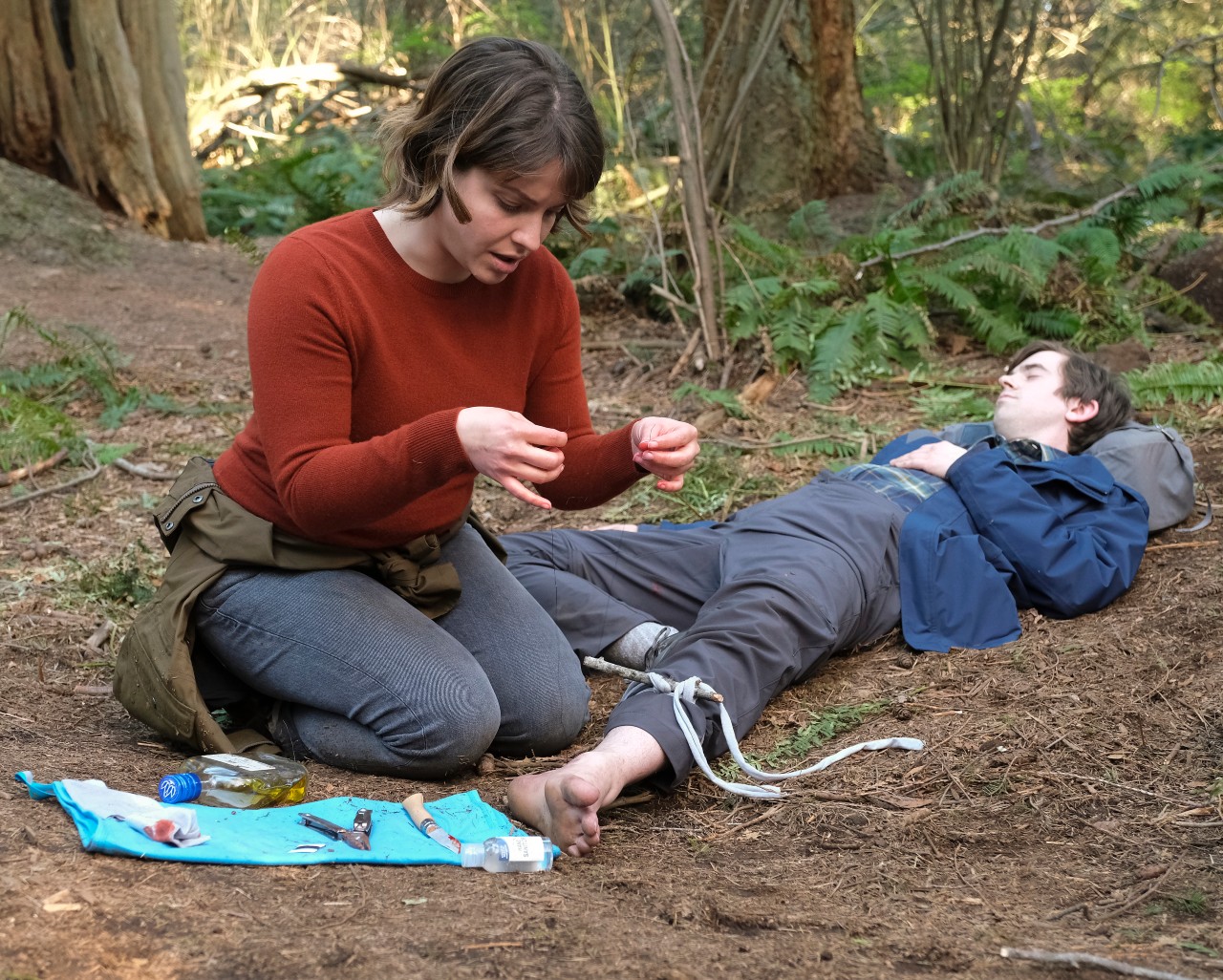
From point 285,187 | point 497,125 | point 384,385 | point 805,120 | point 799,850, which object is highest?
point 497,125

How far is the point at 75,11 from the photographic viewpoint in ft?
23.7

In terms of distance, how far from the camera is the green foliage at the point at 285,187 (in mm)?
7957

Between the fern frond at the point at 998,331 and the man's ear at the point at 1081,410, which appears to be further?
the fern frond at the point at 998,331

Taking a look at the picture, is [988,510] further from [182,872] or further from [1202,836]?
A: [182,872]

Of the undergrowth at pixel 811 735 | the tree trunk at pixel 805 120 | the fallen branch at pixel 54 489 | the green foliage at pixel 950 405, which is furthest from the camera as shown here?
the tree trunk at pixel 805 120

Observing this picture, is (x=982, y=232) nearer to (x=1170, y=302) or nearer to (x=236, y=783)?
(x=1170, y=302)

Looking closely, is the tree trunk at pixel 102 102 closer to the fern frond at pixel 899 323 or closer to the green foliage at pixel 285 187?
the green foliage at pixel 285 187

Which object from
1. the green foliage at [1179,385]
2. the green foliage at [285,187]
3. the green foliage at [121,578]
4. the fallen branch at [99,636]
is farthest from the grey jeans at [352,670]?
the green foliage at [285,187]

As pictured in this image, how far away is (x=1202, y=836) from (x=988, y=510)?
1350 mm

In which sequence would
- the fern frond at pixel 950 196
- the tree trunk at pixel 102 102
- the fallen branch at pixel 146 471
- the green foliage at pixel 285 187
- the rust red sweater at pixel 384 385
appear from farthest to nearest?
the green foliage at pixel 285 187
the tree trunk at pixel 102 102
the fern frond at pixel 950 196
the fallen branch at pixel 146 471
the rust red sweater at pixel 384 385

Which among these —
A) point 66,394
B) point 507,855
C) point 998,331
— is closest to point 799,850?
point 507,855

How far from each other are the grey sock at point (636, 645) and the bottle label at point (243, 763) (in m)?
1.17

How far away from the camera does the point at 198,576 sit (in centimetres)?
257

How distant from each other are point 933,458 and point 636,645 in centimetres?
112
